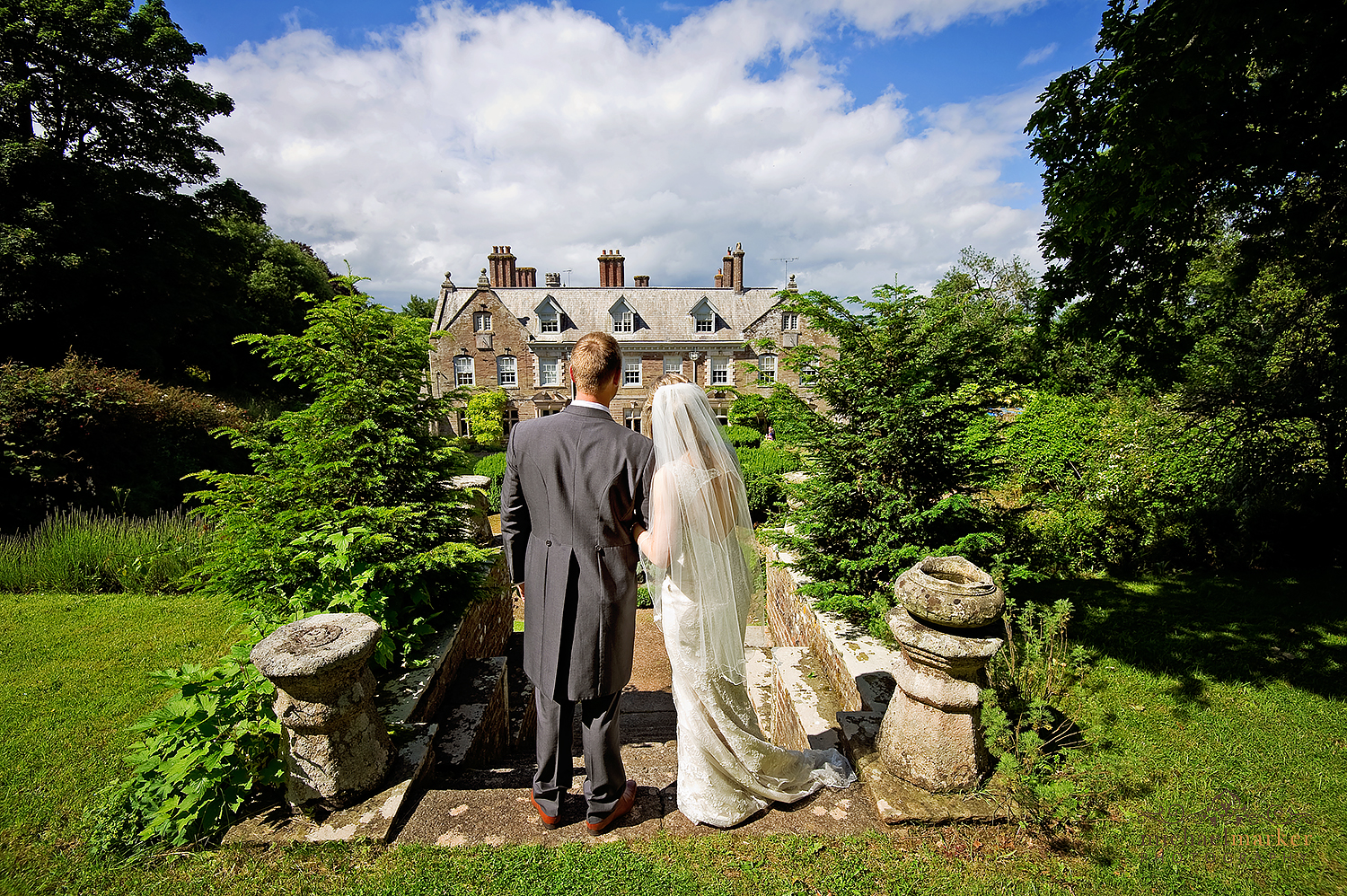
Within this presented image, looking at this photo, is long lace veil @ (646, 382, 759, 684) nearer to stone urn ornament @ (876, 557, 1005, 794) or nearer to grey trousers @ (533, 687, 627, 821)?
grey trousers @ (533, 687, 627, 821)

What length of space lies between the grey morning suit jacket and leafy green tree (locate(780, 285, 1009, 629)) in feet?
8.99

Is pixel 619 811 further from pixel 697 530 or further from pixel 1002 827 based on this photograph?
pixel 1002 827

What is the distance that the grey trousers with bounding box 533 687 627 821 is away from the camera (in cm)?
273

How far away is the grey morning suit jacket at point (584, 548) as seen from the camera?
275 cm

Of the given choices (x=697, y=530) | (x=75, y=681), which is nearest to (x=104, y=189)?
(x=75, y=681)

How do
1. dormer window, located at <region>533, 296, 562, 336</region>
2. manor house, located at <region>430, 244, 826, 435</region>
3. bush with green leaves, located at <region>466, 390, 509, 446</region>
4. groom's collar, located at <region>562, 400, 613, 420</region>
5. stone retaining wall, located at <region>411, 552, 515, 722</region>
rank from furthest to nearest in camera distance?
dormer window, located at <region>533, 296, 562, 336</region>
manor house, located at <region>430, 244, 826, 435</region>
bush with green leaves, located at <region>466, 390, 509, 446</region>
stone retaining wall, located at <region>411, 552, 515, 722</region>
groom's collar, located at <region>562, 400, 613, 420</region>

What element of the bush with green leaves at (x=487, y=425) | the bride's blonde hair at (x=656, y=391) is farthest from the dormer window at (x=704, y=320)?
the bride's blonde hair at (x=656, y=391)

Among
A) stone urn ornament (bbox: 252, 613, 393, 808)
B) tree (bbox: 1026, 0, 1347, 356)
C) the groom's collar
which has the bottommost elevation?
stone urn ornament (bbox: 252, 613, 393, 808)

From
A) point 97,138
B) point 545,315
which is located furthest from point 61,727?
point 545,315

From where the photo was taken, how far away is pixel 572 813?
284 cm

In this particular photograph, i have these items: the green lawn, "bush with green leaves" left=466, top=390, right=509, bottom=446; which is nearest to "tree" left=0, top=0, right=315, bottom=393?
"bush with green leaves" left=466, top=390, right=509, bottom=446

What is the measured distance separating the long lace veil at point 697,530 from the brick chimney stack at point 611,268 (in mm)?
31735

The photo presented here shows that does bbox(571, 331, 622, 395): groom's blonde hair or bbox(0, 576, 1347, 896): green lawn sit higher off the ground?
bbox(571, 331, 622, 395): groom's blonde hair

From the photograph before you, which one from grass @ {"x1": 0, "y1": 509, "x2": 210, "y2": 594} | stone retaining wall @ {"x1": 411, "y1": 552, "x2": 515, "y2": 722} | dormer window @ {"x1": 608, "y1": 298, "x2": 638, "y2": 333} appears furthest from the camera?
dormer window @ {"x1": 608, "y1": 298, "x2": 638, "y2": 333}
